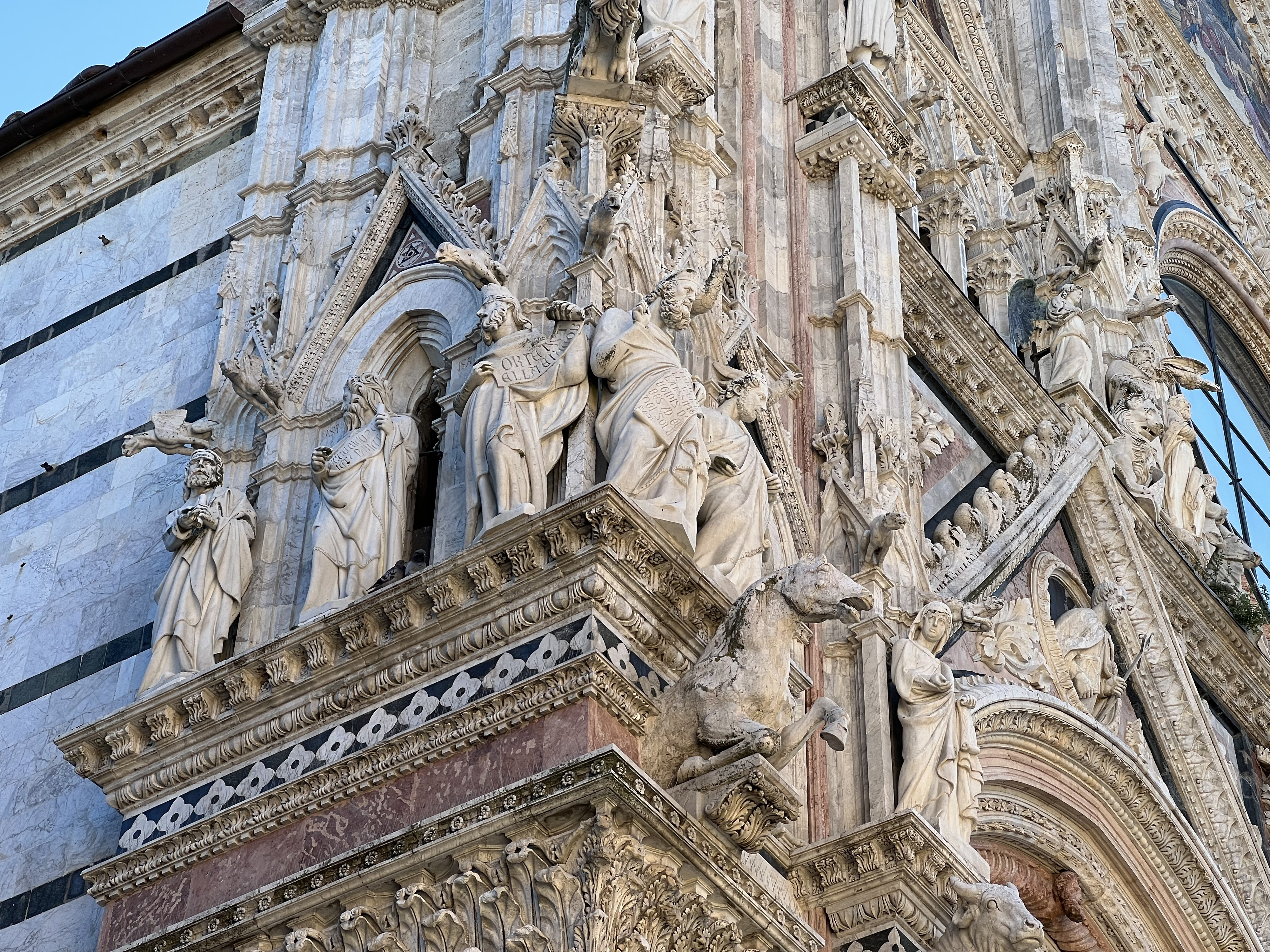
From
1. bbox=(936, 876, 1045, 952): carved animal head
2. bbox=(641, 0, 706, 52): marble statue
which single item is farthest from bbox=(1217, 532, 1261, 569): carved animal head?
bbox=(936, 876, 1045, 952): carved animal head

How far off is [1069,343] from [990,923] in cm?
654

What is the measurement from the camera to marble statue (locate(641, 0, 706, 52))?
10.3 meters

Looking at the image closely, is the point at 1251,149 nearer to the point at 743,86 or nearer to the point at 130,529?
the point at 743,86

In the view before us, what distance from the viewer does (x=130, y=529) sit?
10453 millimetres

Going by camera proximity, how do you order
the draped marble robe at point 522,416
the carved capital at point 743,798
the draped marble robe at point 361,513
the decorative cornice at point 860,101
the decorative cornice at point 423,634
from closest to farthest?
the carved capital at point 743,798
the decorative cornice at point 423,634
the draped marble robe at point 522,416
the draped marble robe at point 361,513
the decorative cornice at point 860,101

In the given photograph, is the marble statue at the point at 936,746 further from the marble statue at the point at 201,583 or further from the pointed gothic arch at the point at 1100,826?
the marble statue at the point at 201,583

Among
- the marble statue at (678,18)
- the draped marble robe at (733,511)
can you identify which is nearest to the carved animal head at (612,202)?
the draped marble robe at (733,511)

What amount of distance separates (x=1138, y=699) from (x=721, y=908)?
216 inches

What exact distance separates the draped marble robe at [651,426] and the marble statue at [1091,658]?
13.2 feet

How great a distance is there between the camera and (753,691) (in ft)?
25.0

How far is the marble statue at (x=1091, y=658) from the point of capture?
11.6m

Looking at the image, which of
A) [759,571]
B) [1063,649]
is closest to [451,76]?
[759,571]

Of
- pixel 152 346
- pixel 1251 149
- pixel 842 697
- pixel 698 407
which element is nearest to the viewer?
pixel 698 407

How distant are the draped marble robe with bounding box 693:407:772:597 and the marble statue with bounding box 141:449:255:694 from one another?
206 cm
